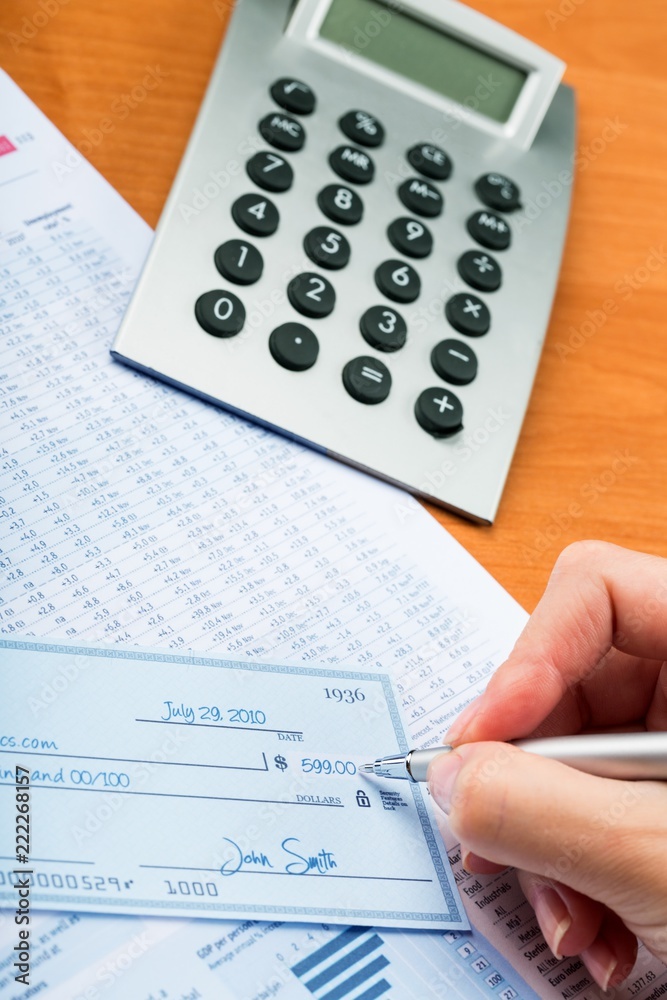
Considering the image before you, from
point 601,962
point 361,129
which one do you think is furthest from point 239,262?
point 601,962

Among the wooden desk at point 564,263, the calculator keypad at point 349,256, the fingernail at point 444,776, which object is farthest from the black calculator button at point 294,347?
the fingernail at point 444,776

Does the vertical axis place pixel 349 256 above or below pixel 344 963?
above

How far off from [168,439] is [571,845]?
26cm

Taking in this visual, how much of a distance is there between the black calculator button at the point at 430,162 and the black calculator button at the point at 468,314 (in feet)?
0.29

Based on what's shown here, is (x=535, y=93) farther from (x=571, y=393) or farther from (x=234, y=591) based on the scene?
(x=234, y=591)

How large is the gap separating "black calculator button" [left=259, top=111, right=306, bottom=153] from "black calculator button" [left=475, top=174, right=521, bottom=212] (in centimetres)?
12

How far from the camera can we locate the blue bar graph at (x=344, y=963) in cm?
33

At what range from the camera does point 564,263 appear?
62cm

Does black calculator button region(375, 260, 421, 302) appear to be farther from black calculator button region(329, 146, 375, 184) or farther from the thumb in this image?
the thumb

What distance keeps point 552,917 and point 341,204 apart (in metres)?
0.37

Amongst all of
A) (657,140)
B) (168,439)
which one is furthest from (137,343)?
(657,140)

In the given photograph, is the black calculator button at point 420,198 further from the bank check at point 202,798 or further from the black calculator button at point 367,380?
the bank check at point 202,798

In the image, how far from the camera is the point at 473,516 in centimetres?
49

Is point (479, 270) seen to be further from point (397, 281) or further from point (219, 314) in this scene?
point (219, 314)
